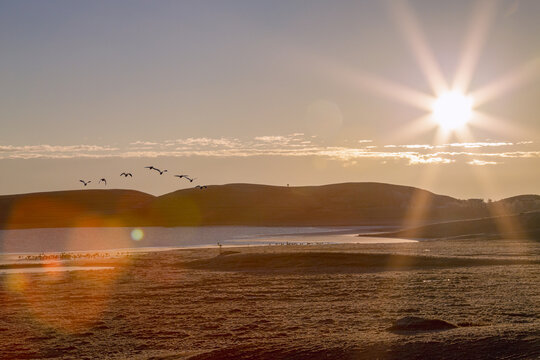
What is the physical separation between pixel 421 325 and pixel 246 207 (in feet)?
519

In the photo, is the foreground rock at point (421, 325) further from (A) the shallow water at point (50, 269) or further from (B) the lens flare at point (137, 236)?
(B) the lens flare at point (137, 236)

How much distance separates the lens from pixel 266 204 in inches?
7037

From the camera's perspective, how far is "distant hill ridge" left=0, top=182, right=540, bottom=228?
152500 millimetres

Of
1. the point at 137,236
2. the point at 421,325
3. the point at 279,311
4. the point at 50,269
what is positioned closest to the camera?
the point at 421,325

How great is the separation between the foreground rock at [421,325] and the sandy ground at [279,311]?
0.39 metres

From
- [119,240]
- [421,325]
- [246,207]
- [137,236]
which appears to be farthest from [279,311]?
[246,207]

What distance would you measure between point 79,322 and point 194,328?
3700 mm

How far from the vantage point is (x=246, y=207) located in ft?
574

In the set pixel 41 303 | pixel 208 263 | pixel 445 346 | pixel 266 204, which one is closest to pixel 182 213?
pixel 266 204

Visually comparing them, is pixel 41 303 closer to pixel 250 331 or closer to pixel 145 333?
pixel 145 333

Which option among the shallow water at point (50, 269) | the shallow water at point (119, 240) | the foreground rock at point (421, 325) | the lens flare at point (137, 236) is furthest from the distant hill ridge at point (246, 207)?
the foreground rock at point (421, 325)

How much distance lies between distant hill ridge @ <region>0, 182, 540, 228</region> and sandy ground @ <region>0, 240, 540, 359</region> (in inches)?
4252

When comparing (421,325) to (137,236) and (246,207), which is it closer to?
(137,236)

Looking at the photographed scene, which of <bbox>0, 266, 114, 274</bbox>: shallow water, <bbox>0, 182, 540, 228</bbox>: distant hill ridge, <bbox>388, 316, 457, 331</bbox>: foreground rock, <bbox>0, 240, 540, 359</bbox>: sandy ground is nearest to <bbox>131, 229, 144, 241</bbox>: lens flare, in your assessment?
<bbox>0, 182, 540, 228</bbox>: distant hill ridge
